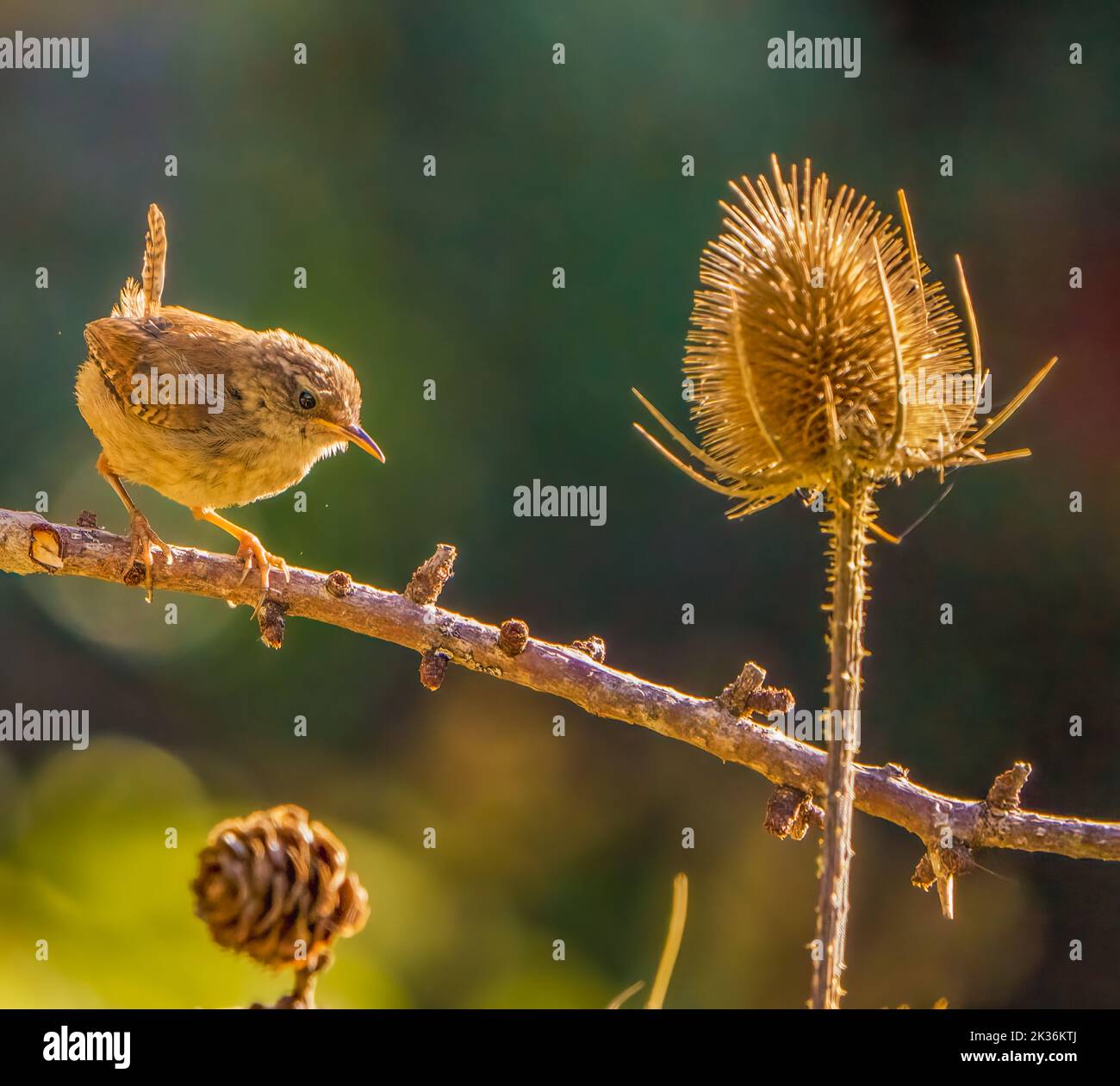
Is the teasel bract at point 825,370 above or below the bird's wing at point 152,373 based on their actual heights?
below

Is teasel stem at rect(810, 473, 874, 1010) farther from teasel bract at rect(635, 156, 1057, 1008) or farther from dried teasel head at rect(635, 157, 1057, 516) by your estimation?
dried teasel head at rect(635, 157, 1057, 516)

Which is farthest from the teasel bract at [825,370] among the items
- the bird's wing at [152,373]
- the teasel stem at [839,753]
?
the bird's wing at [152,373]

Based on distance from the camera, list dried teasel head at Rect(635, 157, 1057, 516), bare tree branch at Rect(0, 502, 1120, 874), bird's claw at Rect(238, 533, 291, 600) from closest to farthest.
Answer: dried teasel head at Rect(635, 157, 1057, 516) < bare tree branch at Rect(0, 502, 1120, 874) < bird's claw at Rect(238, 533, 291, 600)

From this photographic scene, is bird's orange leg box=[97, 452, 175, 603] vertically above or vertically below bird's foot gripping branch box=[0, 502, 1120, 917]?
above

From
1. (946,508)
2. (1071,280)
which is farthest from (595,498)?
(1071,280)

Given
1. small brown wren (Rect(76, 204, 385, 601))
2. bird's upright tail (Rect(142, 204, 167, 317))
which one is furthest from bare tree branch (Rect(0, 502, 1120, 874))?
bird's upright tail (Rect(142, 204, 167, 317))

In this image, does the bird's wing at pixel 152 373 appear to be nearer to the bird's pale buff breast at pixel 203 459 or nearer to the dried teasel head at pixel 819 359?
the bird's pale buff breast at pixel 203 459
